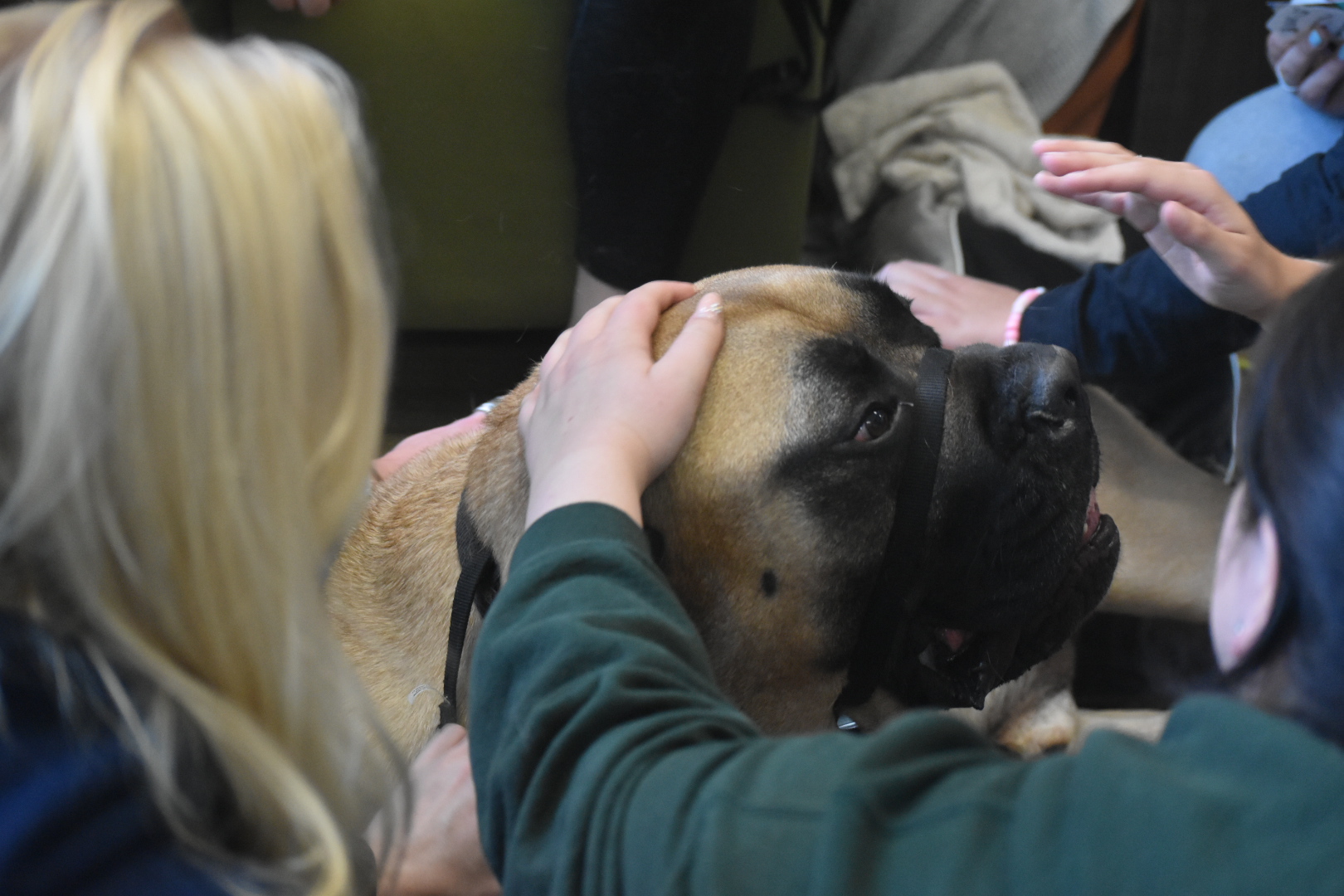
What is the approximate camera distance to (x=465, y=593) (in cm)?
117

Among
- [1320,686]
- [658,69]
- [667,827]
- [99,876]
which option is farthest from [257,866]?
[658,69]

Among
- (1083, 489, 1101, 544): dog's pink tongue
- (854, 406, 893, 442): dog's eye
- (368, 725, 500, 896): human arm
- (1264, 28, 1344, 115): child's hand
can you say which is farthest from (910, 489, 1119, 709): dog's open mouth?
(1264, 28, 1344, 115): child's hand

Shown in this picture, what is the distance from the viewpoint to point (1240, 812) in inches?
23.0

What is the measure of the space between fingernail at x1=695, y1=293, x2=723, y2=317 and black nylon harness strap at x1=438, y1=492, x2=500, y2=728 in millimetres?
347

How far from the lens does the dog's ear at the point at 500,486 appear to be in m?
1.15

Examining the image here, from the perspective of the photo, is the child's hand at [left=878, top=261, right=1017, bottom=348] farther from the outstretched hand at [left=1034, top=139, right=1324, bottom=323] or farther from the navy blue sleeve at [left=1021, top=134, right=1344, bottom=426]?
the outstretched hand at [left=1034, top=139, right=1324, bottom=323]

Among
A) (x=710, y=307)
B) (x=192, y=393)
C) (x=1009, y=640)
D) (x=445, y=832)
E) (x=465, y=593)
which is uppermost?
(x=192, y=393)

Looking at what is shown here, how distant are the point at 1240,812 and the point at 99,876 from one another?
68cm

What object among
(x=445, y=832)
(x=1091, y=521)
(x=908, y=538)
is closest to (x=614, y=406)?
(x=908, y=538)

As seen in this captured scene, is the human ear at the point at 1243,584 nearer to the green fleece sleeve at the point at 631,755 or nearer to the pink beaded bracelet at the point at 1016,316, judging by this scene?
the green fleece sleeve at the point at 631,755

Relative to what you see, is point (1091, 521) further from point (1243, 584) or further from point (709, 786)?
point (709, 786)

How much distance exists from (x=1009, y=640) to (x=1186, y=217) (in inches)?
22.4

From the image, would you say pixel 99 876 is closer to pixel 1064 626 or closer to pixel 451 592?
pixel 451 592

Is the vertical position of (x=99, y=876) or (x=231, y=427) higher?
(x=231, y=427)
